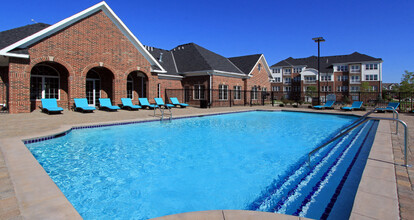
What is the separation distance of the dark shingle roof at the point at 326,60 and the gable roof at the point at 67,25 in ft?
165

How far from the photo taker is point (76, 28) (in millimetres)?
15086

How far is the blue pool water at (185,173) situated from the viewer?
144 inches

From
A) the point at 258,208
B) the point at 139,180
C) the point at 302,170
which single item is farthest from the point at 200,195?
the point at 302,170

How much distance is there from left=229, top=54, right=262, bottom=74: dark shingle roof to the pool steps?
2333cm

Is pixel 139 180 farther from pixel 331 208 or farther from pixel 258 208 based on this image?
pixel 331 208

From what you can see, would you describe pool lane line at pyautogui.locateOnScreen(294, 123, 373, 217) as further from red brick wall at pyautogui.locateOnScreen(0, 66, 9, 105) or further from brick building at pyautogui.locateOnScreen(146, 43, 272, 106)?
red brick wall at pyautogui.locateOnScreen(0, 66, 9, 105)

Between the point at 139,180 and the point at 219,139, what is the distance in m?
4.38

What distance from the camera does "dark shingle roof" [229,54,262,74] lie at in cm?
2844

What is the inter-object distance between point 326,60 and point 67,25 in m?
59.6

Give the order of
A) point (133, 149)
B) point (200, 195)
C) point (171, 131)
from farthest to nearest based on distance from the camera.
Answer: point (171, 131) → point (133, 149) → point (200, 195)

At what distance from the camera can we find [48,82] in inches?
615

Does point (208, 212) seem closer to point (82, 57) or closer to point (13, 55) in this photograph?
point (13, 55)

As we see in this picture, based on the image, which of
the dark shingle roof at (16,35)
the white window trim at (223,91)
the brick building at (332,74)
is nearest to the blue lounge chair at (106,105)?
the dark shingle roof at (16,35)

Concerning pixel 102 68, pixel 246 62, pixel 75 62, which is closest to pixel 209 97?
pixel 246 62
